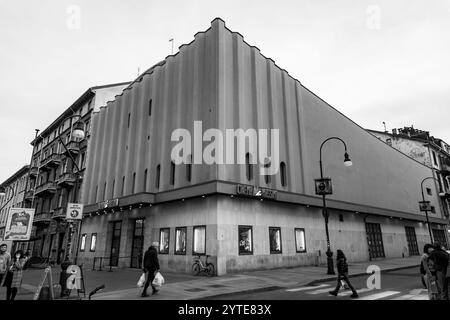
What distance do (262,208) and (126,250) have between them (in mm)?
12721

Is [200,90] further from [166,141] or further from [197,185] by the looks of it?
[197,185]


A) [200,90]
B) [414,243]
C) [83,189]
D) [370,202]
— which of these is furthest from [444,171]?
[83,189]

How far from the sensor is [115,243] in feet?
90.2

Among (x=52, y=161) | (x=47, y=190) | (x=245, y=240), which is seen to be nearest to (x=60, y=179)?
(x=47, y=190)

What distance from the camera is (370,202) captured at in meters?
34.1

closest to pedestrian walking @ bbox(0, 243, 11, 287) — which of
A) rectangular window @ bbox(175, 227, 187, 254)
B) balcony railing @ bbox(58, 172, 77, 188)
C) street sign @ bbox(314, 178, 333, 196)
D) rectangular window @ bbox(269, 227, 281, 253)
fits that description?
rectangular window @ bbox(175, 227, 187, 254)

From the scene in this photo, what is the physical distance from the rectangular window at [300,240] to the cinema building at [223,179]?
0.08m

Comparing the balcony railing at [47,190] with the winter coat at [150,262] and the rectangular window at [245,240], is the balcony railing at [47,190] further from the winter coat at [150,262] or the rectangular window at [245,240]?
the winter coat at [150,262]

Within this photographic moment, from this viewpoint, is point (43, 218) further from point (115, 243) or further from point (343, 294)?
point (343, 294)

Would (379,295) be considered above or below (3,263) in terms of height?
below

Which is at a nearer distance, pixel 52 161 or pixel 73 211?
pixel 73 211

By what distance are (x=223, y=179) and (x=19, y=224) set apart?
11.2m

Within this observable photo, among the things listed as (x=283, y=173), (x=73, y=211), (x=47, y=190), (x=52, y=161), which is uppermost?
(x=52, y=161)

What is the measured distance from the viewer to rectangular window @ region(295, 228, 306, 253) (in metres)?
22.9
